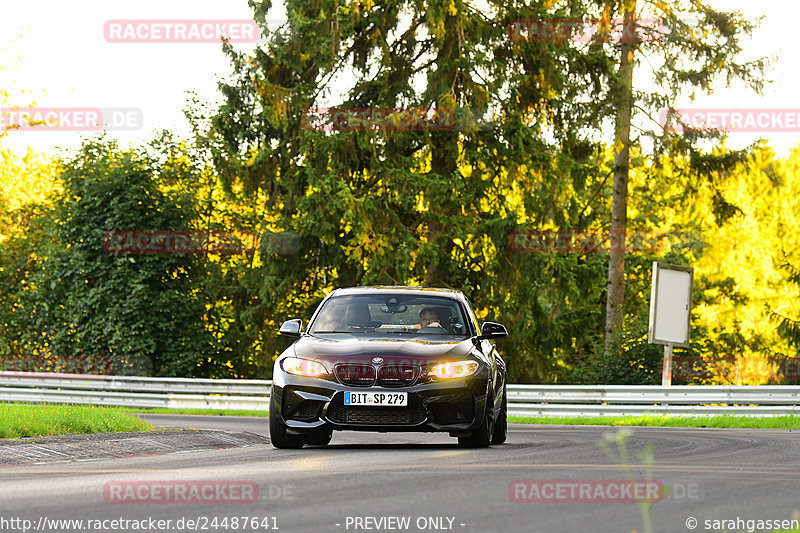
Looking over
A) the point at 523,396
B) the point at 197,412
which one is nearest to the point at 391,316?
the point at 523,396

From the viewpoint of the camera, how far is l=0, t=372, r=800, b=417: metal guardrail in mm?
25234

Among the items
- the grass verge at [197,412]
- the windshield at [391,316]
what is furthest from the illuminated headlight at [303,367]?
the grass verge at [197,412]

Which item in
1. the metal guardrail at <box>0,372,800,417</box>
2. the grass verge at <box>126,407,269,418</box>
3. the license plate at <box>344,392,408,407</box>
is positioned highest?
the license plate at <box>344,392,408,407</box>

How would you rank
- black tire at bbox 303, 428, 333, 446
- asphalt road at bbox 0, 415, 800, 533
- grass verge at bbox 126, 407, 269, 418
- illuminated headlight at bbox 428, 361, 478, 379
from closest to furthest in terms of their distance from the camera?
asphalt road at bbox 0, 415, 800, 533, illuminated headlight at bbox 428, 361, 478, 379, black tire at bbox 303, 428, 333, 446, grass verge at bbox 126, 407, 269, 418

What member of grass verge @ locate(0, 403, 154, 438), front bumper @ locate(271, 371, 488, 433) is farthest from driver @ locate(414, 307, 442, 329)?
grass verge @ locate(0, 403, 154, 438)

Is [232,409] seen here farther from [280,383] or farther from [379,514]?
[379,514]

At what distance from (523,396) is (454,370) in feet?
51.6

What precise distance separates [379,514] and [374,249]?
2614 cm

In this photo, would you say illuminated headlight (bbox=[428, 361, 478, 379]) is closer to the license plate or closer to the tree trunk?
the license plate

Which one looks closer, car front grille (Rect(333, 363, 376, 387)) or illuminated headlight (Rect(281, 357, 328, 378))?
car front grille (Rect(333, 363, 376, 387))

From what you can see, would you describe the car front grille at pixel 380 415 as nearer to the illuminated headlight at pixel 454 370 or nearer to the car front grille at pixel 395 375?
the car front grille at pixel 395 375

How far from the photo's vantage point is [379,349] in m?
12.7

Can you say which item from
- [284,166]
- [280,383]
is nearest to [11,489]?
[280,383]

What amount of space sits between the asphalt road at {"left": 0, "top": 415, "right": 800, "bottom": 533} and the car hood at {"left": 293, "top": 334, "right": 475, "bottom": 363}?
95 centimetres
